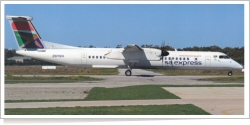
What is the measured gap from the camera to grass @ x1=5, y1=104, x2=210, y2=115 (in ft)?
39.2

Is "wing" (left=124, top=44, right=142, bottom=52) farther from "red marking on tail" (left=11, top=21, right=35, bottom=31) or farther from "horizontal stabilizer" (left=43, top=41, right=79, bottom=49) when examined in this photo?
"red marking on tail" (left=11, top=21, right=35, bottom=31)

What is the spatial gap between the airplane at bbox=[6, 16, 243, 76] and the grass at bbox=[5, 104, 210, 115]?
2007cm

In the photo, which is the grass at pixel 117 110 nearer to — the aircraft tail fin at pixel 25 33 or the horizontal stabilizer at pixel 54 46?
the aircraft tail fin at pixel 25 33

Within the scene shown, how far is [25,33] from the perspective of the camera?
32656 millimetres

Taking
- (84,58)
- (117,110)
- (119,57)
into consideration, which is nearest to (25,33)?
(84,58)

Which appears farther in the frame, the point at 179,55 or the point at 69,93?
the point at 179,55

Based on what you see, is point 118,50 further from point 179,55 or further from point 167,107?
point 167,107

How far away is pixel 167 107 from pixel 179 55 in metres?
21.8

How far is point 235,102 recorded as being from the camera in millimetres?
14352

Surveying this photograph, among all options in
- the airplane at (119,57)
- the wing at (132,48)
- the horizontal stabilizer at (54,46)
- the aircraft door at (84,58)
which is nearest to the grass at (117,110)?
the wing at (132,48)

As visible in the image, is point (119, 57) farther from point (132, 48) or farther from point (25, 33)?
point (25, 33)

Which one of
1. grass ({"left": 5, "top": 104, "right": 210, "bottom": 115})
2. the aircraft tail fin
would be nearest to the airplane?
the aircraft tail fin

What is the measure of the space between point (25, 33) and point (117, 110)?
22.6 metres

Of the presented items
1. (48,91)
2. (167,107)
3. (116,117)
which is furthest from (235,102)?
(48,91)
